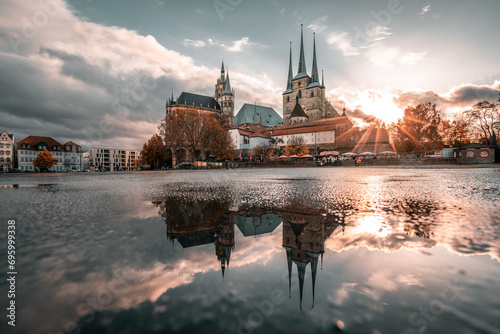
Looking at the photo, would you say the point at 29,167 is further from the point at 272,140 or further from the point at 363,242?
the point at 363,242

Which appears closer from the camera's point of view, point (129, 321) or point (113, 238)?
point (129, 321)

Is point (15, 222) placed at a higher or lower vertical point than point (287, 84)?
lower

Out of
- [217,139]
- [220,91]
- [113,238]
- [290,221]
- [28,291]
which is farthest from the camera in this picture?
[220,91]

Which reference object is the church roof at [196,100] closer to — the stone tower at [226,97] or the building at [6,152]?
the stone tower at [226,97]

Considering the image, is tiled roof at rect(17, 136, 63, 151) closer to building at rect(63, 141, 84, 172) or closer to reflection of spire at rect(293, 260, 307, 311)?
building at rect(63, 141, 84, 172)

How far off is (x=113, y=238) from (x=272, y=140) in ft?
274

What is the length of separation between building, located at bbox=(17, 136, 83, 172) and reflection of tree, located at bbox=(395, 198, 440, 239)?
298 ft

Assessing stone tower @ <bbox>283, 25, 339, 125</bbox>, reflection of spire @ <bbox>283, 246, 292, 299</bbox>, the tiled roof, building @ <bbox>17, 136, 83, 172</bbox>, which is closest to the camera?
reflection of spire @ <bbox>283, 246, 292, 299</bbox>

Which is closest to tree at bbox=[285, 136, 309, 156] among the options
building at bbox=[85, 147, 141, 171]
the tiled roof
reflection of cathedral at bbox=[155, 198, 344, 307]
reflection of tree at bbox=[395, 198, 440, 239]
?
reflection of tree at bbox=[395, 198, 440, 239]

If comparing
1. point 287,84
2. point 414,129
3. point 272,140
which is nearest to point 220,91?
point 287,84

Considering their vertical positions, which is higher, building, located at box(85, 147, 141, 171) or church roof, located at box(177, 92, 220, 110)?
church roof, located at box(177, 92, 220, 110)

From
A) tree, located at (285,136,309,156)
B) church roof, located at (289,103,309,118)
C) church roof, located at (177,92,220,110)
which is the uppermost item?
church roof, located at (177,92,220,110)

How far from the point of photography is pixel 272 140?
84750 millimetres

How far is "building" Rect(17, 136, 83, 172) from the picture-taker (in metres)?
69.1
